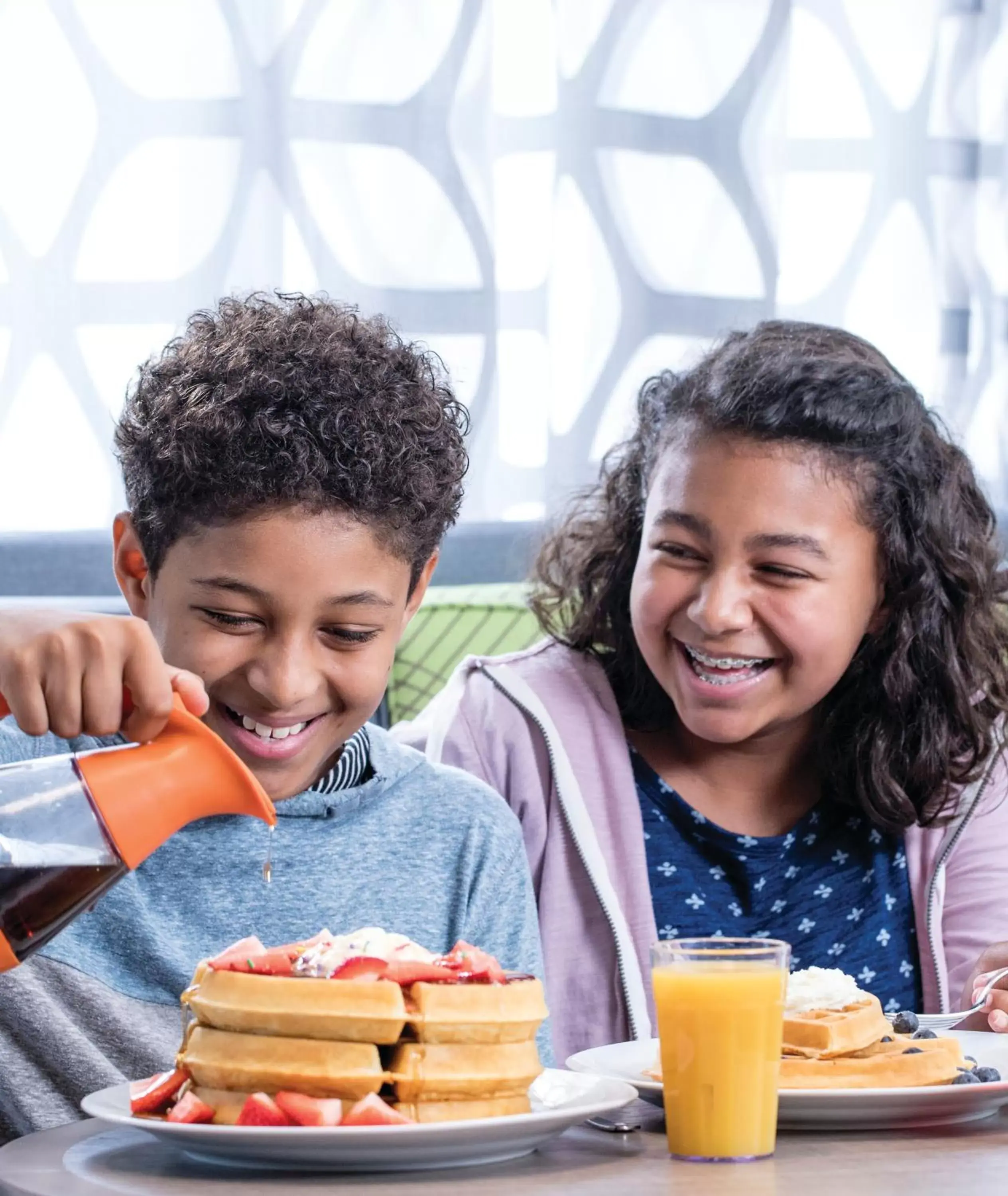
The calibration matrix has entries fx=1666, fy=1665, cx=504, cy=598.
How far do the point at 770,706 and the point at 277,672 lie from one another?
2.41 feet

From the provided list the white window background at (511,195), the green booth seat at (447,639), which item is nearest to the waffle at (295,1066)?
the green booth seat at (447,639)

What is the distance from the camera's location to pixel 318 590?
1.23 m

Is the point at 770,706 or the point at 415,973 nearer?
the point at 415,973

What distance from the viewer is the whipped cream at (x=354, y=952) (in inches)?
34.5

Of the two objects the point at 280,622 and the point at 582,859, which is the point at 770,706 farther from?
the point at 280,622

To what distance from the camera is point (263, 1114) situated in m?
0.83

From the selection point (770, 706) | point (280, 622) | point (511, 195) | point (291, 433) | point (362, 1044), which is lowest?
point (362, 1044)

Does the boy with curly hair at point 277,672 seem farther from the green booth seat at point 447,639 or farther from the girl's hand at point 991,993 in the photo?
the green booth seat at point 447,639

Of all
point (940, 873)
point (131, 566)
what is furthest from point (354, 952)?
point (940, 873)

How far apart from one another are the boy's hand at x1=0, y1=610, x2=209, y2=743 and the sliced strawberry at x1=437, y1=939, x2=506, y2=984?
0.22 metres

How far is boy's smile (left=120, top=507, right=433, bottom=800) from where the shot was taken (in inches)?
48.4

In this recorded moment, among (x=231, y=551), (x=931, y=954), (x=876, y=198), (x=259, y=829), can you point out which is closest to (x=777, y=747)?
(x=931, y=954)

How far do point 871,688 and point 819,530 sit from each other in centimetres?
27

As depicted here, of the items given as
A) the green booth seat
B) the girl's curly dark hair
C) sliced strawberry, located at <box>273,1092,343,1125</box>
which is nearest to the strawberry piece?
sliced strawberry, located at <box>273,1092,343,1125</box>
